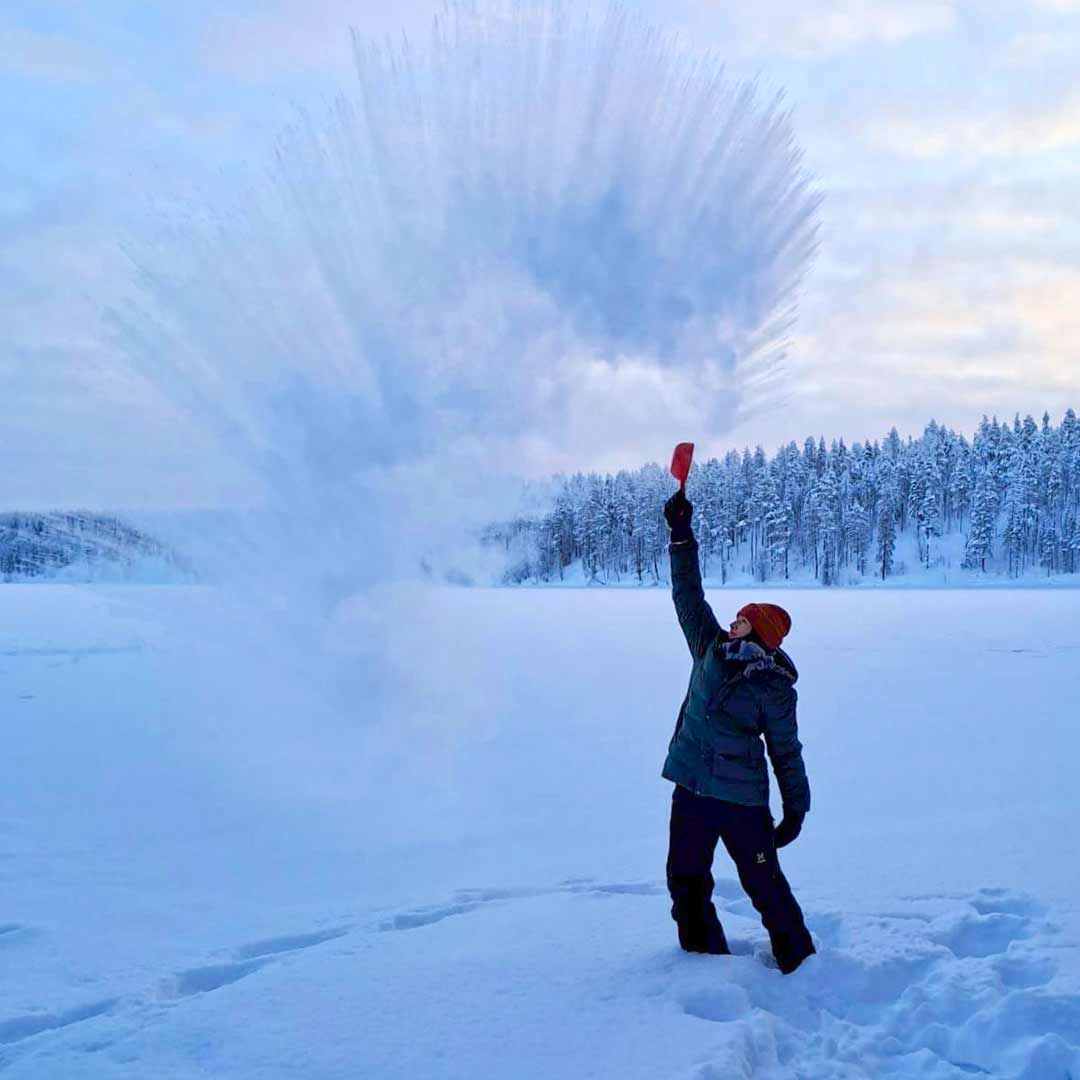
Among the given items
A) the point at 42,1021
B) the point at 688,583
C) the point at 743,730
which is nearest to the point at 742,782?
the point at 743,730

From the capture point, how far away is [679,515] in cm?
477

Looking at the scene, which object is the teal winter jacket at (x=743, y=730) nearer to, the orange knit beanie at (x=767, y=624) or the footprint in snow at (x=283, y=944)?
the orange knit beanie at (x=767, y=624)

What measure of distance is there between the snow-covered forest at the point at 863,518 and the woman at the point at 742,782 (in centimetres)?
7316

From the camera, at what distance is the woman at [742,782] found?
170 inches

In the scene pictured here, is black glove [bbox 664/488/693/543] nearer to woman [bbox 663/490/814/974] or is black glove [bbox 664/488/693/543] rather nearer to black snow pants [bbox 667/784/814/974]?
woman [bbox 663/490/814/974]

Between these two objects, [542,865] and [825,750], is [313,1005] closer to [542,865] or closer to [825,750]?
[542,865]

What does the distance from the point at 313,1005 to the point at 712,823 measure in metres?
1.95

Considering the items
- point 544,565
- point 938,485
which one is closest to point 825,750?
point 544,565

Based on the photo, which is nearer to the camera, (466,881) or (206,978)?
(206,978)

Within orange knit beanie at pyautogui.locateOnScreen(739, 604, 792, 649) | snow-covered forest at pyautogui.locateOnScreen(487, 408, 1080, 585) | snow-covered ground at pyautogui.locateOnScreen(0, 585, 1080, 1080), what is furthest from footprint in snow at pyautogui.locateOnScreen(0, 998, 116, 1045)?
snow-covered forest at pyautogui.locateOnScreen(487, 408, 1080, 585)

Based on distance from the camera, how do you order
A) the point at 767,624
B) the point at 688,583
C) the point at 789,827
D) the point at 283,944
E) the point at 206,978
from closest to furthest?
1. the point at 767,624
2. the point at 789,827
3. the point at 206,978
4. the point at 688,583
5. the point at 283,944

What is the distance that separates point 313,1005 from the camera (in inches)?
157

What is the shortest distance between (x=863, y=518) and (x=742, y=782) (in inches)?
3980

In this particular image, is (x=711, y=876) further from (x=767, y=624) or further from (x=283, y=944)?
(x=283, y=944)
